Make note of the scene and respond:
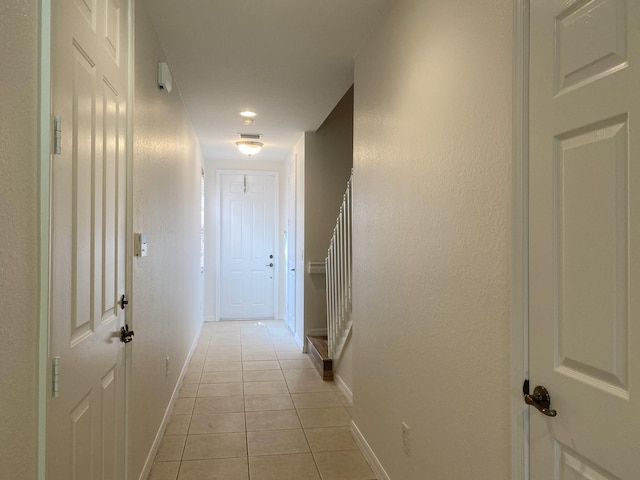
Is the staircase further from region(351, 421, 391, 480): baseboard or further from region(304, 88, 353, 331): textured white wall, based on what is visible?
region(351, 421, 391, 480): baseboard

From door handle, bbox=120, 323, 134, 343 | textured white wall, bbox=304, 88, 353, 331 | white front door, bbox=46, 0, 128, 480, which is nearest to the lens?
white front door, bbox=46, 0, 128, 480

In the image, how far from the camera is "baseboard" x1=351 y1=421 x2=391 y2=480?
2441 mm

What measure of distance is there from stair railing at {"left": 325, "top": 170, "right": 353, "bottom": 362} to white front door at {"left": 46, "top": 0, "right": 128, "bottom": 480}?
6.62ft

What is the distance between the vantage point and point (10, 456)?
0.93m

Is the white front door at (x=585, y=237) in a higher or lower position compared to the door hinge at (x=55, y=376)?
higher

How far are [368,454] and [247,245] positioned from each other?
188 inches

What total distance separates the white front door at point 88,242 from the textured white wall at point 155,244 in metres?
0.32

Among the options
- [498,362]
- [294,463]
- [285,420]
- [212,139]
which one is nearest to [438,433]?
[498,362]

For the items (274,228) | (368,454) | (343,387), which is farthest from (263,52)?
(274,228)

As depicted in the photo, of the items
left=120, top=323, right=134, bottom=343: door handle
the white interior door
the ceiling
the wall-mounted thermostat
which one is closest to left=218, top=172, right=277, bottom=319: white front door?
the white interior door

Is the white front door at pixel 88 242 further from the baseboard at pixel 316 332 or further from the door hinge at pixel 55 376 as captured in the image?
the baseboard at pixel 316 332

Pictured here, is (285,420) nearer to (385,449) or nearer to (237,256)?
(385,449)

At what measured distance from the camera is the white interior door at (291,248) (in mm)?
5910

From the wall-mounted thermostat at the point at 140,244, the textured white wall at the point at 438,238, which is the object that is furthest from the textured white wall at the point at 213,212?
the wall-mounted thermostat at the point at 140,244
